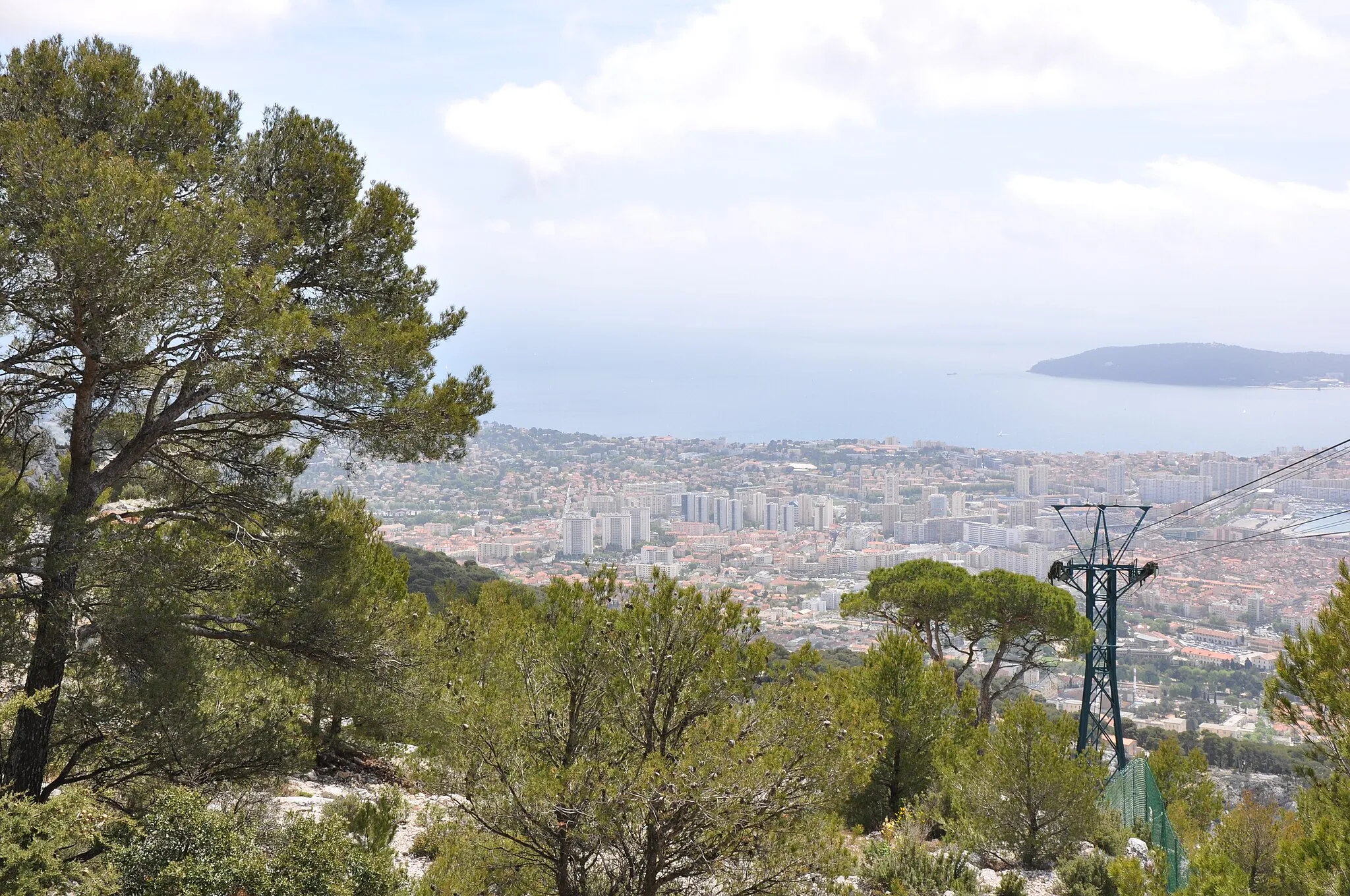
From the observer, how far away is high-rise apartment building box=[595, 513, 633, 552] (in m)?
57.1

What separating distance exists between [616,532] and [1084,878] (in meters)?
51.5

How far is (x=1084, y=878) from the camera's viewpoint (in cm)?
738

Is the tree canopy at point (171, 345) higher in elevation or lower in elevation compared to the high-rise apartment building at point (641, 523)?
higher

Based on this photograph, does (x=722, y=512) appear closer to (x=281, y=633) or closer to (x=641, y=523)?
(x=641, y=523)

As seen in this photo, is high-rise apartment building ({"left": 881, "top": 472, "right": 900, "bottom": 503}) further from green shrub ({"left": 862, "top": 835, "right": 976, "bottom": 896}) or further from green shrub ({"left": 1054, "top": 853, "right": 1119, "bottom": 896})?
green shrub ({"left": 862, "top": 835, "right": 976, "bottom": 896})

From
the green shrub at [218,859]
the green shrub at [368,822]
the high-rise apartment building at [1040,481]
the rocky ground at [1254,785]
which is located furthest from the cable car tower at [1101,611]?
the high-rise apartment building at [1040,481]

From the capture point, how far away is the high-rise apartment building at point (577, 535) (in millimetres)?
54438

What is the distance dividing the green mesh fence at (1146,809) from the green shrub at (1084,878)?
20.8 inches

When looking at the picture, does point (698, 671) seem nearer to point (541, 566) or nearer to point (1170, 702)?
Result: point (1170, 702)

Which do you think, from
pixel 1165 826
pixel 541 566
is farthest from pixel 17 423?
pixel 541 566

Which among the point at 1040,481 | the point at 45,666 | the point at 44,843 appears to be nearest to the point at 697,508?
the point at 1040,481

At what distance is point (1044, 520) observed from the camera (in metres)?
57.2

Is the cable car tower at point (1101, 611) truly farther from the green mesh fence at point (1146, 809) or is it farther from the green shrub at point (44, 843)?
the green shrub at point (44, 843)

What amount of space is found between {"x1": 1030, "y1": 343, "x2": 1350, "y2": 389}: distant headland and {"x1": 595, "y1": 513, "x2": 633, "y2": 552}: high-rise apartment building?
43.6 m
